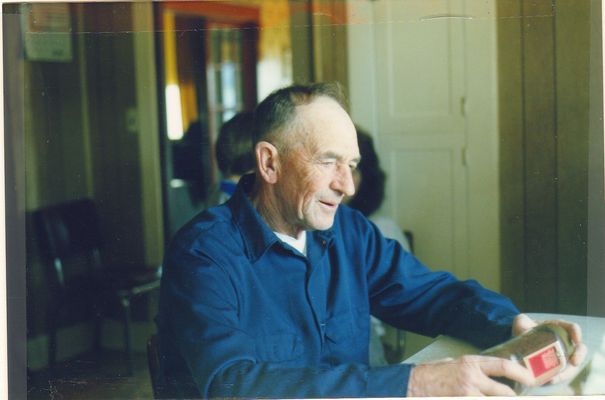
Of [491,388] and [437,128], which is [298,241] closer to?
[491,388]

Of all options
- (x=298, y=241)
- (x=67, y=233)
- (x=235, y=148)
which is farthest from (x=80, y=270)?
(x=298, y=241)

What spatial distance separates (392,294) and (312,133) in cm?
43

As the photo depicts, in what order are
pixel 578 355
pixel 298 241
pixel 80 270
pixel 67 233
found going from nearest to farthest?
pixel 578 355 < pixel 298 241 < pixel 67 233 < pixel 80 270

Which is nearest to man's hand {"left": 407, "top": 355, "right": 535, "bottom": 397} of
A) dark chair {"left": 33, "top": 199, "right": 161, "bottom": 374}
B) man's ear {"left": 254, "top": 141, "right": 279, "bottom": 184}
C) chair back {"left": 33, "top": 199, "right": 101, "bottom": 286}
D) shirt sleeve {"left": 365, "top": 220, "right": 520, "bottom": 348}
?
shirt sleeve {"left": 365, "top": 220, "right": 520, "bottom": 348}

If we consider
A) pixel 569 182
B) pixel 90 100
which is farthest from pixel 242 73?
pixel 569 182

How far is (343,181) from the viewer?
1353 millimetres

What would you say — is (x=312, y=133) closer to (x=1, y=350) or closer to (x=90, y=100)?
(x=1, y=350)

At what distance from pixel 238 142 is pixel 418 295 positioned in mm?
861

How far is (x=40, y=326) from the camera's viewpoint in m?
2.85

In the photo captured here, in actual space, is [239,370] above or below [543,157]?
below

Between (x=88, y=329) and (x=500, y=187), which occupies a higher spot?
(x=500, y=187)

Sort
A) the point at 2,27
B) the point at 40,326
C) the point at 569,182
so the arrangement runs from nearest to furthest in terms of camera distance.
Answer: the point at 2,27, the point at 569,182, the point at 40,326

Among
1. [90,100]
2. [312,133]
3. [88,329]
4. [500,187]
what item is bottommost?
[88,329]

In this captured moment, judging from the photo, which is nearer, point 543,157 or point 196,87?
point 543,157
